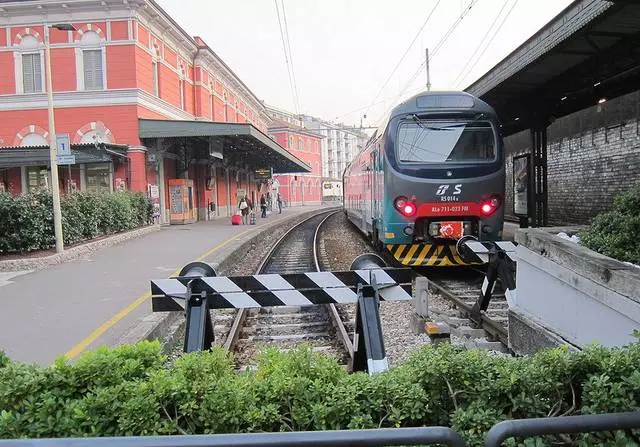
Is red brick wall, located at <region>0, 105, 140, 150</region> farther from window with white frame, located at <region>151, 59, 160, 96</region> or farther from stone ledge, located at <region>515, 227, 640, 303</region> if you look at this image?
stone ledge, located at <region>515, 227, 640, 303</region>

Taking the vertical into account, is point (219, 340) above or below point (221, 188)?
below

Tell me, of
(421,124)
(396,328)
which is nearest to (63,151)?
(421,124)

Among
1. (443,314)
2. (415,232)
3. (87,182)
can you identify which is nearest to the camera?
(443,314)

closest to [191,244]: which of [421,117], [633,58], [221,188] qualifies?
[421,117]

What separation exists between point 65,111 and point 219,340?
22.2 m

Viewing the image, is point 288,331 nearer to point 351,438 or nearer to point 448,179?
point 448,179

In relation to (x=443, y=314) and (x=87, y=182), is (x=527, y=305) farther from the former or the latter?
(x=87, y=182)

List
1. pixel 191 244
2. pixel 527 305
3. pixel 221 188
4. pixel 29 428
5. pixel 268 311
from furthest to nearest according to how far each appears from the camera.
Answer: pixel 221 188 → pixel 191 244 → pixel 268 311 → pixel 527 305 → pixel 29 428

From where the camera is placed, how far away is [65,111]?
24781 millimetres

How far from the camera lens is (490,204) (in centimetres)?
928

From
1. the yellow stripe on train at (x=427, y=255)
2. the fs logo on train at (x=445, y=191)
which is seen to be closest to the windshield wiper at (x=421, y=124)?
the fs logo on train at (x=445, y=191)

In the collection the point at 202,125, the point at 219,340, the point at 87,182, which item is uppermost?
the point at 202,125

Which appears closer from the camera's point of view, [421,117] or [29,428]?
[29,428]

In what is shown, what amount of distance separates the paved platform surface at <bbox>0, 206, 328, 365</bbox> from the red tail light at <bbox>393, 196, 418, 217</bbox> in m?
4.52
